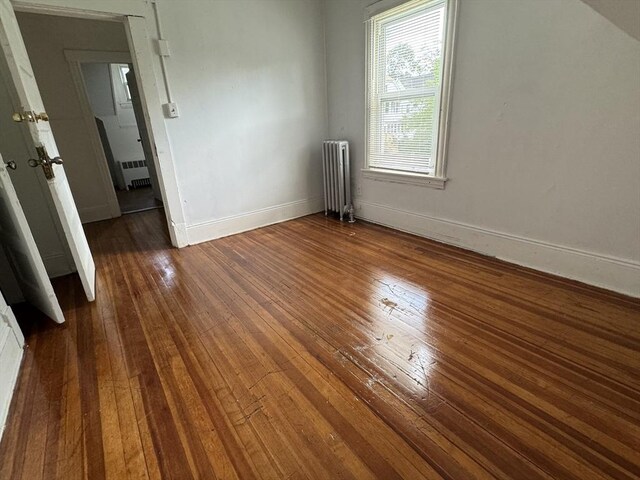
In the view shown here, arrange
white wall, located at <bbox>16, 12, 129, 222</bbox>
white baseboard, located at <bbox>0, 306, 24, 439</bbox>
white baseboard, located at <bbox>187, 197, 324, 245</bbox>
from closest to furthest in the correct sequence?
1. white baseboard, located at <bbox>0, 306, 24, 439</bbox>
2. white baseboard, located at <bbox>187, 197, 324, 245</bbox>
3. white wall, located at <bbox>16, 12, 129, 222</bbox>

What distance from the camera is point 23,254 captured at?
183cm

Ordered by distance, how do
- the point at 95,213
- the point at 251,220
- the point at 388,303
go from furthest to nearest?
the point at 95,213 → the point at 251,220 → the point at 388,303

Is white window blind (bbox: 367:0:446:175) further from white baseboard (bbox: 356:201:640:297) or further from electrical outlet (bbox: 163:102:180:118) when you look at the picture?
electrical outlet (bbox: 163:102:180:118)

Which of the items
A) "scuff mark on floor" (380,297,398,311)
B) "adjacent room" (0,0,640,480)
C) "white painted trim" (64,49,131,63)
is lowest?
"scuff mark on floor" (380,297,398,311)

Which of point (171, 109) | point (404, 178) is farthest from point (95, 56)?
point (404, 178)

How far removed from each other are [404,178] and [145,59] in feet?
8.45

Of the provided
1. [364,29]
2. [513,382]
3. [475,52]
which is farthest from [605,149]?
[364,29]

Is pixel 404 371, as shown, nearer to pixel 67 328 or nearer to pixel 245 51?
pixel 67 328

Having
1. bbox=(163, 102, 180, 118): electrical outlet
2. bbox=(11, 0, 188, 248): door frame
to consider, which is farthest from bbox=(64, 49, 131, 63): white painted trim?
bbox=(163, 102, 180, 118): electrical outlet

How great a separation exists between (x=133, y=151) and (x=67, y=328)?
18.2 feet

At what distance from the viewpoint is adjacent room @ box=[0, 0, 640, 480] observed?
118cm

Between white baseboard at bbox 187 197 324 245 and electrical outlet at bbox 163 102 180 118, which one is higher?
electrical outlet at bbox 163 102 180 118

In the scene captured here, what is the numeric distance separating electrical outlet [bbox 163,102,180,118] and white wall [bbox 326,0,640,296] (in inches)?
97.0

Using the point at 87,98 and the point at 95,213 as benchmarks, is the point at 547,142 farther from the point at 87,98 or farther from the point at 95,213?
the point at 95,213
